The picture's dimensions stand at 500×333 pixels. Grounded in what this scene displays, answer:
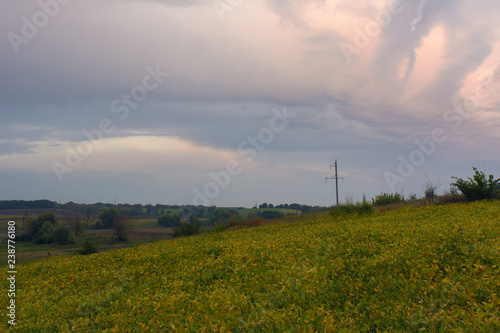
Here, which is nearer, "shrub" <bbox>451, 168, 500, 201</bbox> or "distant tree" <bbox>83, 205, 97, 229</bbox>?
"shrub" <bbox>451, 168, 500, 201</bbox>

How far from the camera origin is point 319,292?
629cm

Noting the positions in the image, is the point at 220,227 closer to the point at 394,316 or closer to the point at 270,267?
the point at 270,267

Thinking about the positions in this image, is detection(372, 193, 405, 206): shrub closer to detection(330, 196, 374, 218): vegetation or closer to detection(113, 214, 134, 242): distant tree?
detection(330, 196, 374, 218): vegetation

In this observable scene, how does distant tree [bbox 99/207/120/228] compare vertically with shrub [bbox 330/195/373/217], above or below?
below

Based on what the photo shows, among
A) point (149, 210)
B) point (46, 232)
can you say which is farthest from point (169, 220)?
point (149, 210)

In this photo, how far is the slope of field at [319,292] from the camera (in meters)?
4.92

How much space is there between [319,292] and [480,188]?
20.3 meters

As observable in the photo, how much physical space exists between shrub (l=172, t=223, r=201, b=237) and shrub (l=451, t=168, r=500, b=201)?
21809mm

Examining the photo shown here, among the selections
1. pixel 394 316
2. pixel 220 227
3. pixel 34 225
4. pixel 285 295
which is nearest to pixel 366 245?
pixel 285 295

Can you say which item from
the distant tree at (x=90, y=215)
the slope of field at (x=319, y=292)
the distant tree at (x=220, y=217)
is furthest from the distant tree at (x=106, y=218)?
the slope of field at (x=319, y=292)

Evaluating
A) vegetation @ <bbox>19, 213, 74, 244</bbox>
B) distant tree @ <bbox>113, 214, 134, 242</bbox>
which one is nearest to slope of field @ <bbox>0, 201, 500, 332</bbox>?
vegetation @ <bbox>19, 213, 74, 244</bbox>

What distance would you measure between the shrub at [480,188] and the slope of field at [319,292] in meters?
14.5

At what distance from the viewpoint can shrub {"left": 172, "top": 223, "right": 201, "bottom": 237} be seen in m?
32.8

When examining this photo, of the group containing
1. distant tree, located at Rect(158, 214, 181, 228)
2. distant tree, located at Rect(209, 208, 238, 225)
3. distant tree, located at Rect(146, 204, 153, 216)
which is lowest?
distant tree, located at Rect(158, 214, 181, 228)
